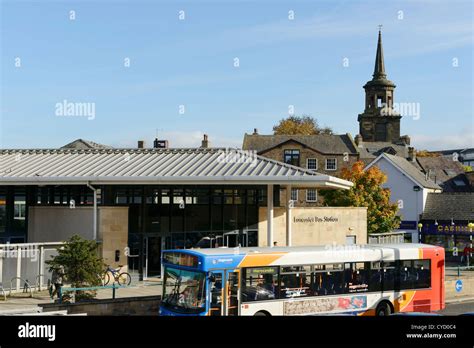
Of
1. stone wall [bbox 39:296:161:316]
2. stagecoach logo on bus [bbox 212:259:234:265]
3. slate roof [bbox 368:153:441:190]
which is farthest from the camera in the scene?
slate roof [bbox 368:153:441:190]

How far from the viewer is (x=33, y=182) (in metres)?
28.0

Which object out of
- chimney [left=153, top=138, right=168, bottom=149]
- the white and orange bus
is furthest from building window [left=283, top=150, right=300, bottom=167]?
the white and orange bus

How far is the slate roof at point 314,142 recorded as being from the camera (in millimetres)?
63875

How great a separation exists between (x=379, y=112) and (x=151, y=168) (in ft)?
238

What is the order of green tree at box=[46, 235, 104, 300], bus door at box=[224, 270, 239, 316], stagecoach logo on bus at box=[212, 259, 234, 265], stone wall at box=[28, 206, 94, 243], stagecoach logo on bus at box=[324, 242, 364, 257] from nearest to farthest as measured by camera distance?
stagecoach logo on bus at box=[212, 259, 234, 265] → bus door at box=[224, 270, 239, 316] → stagecoach logo on bus at box=[324, 242, 364, 257] → green tree at box=[46, 235, 104, 300] → stone wall at box=[28, 206, 94, 243]

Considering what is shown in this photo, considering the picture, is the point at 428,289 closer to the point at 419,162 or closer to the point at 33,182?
the point at 33,182

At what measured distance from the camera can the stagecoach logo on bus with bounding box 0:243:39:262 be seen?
23.6 m

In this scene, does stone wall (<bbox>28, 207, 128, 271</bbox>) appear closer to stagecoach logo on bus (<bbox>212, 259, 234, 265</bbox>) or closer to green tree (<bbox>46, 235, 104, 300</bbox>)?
green tree (<bbox>46, 235, 104, 300</bbox>)

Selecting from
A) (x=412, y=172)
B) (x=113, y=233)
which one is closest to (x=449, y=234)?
(x=412, y=172)

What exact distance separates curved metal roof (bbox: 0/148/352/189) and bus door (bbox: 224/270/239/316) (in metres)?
10.4

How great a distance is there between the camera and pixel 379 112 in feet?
316

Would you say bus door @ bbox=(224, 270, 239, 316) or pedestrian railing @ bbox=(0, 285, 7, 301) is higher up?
bus door @ bbox=(224, 270, 239, 316)
